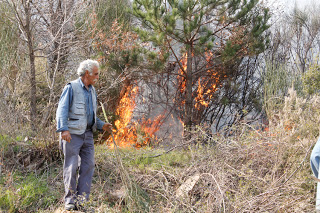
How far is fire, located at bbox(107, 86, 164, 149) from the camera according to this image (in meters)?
8.69

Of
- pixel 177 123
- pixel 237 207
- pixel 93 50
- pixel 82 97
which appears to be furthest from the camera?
pixel 177 123

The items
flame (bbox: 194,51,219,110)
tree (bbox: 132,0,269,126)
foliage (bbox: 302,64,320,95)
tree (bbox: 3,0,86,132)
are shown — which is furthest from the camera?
flame (bbox: 194,51,219,110)

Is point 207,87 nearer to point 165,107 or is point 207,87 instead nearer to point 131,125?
point 165,107

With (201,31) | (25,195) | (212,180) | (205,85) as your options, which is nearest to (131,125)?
(205,85)

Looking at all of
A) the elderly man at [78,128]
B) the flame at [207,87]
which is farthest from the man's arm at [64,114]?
the flame at [207,87]

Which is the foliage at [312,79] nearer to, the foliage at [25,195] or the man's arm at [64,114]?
the man's arm at [64,114]

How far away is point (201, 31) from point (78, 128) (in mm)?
4976

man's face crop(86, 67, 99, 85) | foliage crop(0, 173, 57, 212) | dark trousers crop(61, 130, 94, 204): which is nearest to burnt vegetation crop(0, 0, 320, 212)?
foliage crop(0, 173, 57, 212)

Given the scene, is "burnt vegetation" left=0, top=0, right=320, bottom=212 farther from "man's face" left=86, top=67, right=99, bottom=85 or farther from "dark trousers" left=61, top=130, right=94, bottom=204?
"man's face" left=86, top=67, right=99, bottom=85

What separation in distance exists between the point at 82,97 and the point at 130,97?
577 cm

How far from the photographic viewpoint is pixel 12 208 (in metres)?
3.94

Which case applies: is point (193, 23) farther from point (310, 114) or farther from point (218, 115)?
point (218, 115)

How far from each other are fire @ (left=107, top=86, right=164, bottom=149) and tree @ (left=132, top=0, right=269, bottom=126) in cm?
108

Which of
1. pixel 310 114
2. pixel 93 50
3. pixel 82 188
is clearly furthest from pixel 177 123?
pixel 82 188
